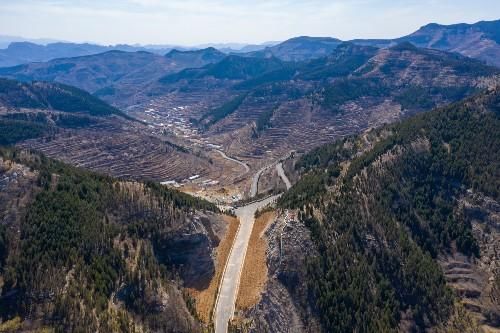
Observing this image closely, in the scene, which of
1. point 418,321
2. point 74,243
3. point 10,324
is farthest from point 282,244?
point 10,324

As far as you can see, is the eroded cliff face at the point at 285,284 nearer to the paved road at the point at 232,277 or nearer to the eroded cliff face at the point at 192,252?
the paved road at the point at 232,277

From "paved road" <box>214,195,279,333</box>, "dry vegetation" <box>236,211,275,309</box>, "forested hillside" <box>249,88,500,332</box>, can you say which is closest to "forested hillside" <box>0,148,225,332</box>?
"paved road" <box>214,195,279,333</box>

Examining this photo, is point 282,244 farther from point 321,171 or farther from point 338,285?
point 321,171

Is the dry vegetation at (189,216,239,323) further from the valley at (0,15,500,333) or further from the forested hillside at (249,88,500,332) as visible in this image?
the forested hillside at (249,88,500,332)

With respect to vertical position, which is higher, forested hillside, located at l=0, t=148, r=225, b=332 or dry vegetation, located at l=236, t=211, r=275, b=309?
forested hillside, located at l=0, t=148, r=225, b=332

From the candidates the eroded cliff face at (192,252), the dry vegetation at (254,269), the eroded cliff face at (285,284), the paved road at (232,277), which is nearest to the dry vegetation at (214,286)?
the paved road at (232,277)

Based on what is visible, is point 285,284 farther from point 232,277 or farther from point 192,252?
point 192,252
